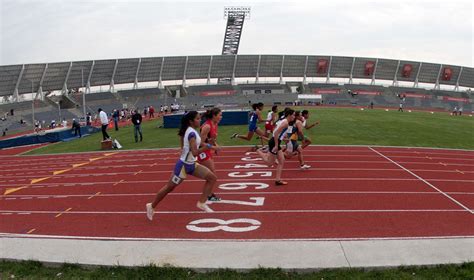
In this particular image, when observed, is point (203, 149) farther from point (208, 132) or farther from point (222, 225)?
point (222, 225)

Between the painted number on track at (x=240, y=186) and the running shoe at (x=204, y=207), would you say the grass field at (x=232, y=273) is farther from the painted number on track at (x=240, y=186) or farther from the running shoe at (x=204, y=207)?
the painted number on track at (x=240, y=186)

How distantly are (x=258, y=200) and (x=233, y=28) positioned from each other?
7155cm

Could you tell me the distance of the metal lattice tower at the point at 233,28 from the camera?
7475 centimetres

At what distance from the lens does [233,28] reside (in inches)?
2997

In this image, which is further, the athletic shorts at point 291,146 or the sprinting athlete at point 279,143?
the athletic shorts at point 291,146

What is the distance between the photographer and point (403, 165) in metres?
12.0

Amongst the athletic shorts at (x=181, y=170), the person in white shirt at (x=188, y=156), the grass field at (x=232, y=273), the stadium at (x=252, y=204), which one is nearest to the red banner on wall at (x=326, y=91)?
the stadium at (x=252, y=204)

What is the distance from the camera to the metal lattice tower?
245ft

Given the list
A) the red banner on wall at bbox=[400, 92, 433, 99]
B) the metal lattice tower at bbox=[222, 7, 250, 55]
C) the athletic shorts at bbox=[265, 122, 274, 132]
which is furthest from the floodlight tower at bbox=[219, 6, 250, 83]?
the athletic shorts at bbox=[265, 122, 274, 132]

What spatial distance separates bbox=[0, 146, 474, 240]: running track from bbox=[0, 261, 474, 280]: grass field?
1.21 m

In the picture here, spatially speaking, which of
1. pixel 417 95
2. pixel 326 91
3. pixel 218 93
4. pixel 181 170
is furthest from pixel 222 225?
pixel 417 95

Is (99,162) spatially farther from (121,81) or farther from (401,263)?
(121,81)

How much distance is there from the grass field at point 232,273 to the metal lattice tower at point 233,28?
7396 centimetres

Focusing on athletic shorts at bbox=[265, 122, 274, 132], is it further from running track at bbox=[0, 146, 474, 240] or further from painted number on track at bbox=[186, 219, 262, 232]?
painted number on track at bbox=[186, 219, 262, 232]
